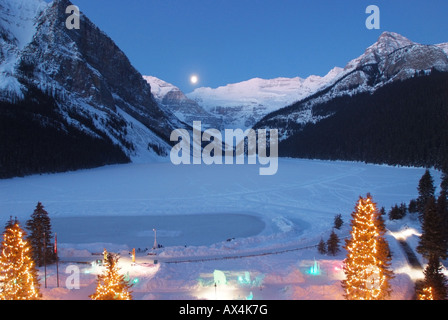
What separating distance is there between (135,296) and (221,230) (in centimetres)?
1471

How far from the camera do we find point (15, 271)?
36.4 feet

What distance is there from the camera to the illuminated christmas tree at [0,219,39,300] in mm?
10898

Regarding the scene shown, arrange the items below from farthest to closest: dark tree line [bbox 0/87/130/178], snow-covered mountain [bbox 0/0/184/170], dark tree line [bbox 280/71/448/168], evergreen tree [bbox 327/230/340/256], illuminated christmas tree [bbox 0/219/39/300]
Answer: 1. snow-covered mountain [bbox 0/0/184/170]
2. dark tree line [bbox 280/71/448/168]
3. dark tree line [bbox 0/87/130/178]
4. evergreen tree [bbox 327/230/340/256]
5. illuminated christmas tree [bbox 0/219/39/300]

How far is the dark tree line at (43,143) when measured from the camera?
79.6 metres

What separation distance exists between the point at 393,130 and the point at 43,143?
137m

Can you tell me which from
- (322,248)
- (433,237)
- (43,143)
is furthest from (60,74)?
(433,237)

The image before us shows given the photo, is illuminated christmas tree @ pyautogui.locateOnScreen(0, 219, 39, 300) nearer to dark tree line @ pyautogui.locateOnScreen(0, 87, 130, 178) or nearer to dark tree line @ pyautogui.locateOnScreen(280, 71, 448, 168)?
dark tree line @ pyautogui.locateOnScreen(0, 87, 130, 178)

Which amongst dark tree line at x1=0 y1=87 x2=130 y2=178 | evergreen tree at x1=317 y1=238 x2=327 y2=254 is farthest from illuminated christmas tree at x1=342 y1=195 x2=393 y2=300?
dark tree line at x1=0 y1=87 x2=130 y2=178

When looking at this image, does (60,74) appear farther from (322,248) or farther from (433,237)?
(433,237)

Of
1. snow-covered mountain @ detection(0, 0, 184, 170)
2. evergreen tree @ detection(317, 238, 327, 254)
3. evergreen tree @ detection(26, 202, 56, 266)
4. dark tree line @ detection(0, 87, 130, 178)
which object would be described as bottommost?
evergreen tree @ detection(317, 238, 327, 254)

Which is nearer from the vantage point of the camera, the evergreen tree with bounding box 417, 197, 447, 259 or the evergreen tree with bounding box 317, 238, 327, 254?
the evergreen tree with bounding box 417, 197, 447, 259

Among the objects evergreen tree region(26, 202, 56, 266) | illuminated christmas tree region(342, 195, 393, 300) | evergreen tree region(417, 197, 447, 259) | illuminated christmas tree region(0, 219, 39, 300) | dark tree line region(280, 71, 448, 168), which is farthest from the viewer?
dark tree line region(280, 71, 448, 168)

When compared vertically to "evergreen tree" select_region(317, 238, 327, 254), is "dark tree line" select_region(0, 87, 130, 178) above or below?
above

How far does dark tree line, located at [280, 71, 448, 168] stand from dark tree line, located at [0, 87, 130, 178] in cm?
10810
